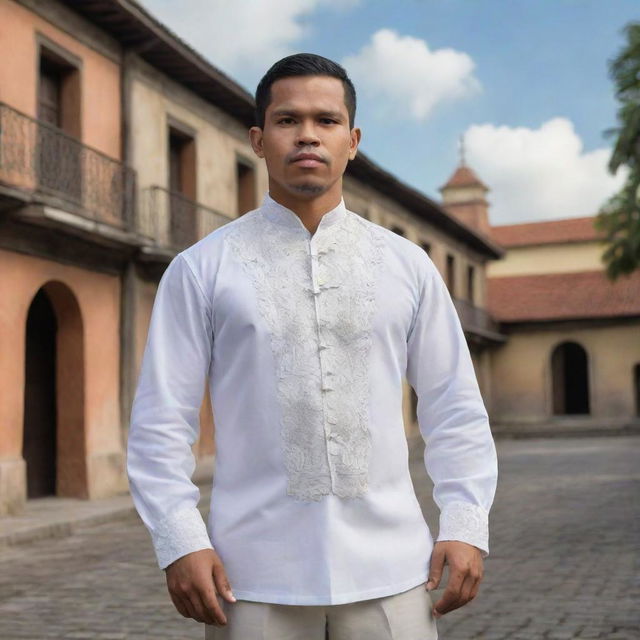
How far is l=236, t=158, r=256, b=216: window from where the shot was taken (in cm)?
2045

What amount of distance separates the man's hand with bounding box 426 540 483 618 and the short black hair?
2.93 feet

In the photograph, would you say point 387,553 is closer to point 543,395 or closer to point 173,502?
point 173,502

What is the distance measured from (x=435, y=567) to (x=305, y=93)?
978 millimetres

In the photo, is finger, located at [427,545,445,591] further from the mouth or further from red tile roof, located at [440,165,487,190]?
red tile roof, located at [440,165,487,190]

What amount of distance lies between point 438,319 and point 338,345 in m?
0.24

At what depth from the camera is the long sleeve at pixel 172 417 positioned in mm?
2029

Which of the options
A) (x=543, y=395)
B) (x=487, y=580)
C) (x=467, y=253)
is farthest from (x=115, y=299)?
(x=543, y=395)

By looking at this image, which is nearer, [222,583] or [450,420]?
[222,583]

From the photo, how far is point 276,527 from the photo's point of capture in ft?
6.68

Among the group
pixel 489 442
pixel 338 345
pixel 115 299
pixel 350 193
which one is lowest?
pixel 489 442

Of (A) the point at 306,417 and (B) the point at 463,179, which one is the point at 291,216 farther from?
(B) the point at 463,179

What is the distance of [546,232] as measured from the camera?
4984cm

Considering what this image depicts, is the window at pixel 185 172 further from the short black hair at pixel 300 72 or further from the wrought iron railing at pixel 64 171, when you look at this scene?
the short black hair at pixel 300 72

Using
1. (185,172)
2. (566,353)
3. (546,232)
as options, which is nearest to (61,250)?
(185,172)
